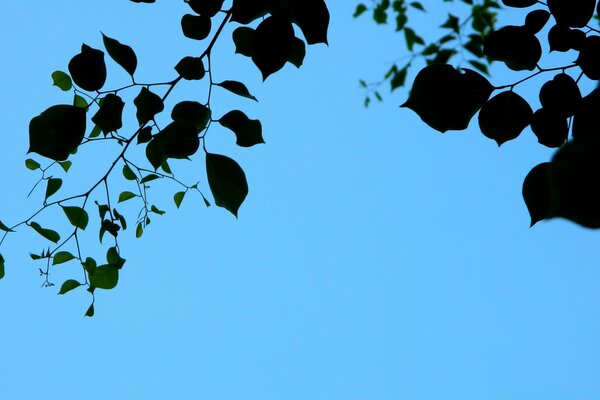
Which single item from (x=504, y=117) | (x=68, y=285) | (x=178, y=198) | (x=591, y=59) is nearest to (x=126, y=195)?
(x=178, y=198)

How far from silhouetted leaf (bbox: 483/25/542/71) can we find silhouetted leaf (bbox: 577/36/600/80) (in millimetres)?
60

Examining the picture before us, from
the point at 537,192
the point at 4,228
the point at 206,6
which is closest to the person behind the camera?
the point at 537,192

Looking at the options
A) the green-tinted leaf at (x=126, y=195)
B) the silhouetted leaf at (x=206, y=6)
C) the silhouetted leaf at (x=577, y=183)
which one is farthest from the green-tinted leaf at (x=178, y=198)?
the silhouetted leaf at (x=577, y=183)

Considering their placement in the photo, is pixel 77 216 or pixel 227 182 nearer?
pixel 227 182

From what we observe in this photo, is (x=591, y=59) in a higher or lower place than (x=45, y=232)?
higher

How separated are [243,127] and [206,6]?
0.17 meters

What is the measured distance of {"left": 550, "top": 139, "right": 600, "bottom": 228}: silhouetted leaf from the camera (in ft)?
0.88

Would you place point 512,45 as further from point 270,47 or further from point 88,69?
point 88,69

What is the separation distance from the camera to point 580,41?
0.77 m

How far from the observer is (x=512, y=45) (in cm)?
79

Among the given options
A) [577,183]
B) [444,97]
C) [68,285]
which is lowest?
[577,183]

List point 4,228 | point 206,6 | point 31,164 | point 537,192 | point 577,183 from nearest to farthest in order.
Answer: point 577,183 < point 537,192 < point 206,6 < point 4,228 < point 31,164

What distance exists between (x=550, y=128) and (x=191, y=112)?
1.49ft

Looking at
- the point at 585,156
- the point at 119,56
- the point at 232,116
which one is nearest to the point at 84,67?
the point at 119,56
